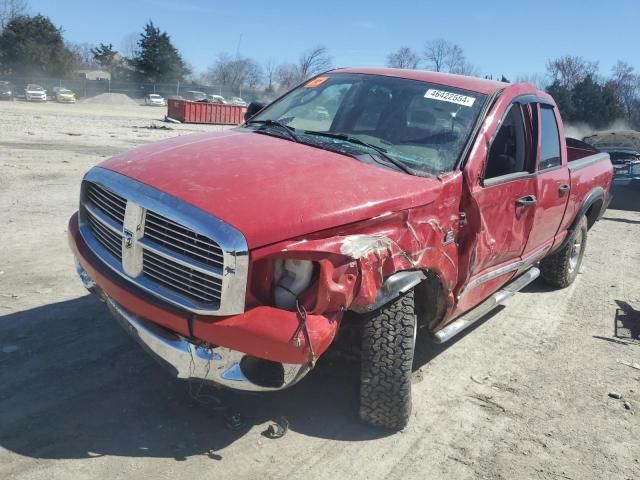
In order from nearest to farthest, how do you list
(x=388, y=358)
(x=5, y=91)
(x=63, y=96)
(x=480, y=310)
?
(x=388, y=358) → (x=480, y=310) → (x=5, y=91) → (x=63, y=96)

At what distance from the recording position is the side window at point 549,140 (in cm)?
488

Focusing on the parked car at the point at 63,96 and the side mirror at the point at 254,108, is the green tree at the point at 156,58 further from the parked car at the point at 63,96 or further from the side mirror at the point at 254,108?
the side mirror at the point at 254,108

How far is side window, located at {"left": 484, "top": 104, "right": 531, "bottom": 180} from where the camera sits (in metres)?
4.14

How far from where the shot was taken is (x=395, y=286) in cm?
304

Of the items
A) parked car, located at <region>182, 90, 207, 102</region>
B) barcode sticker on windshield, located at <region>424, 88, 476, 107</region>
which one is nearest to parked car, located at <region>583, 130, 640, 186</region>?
barcode sticker on windshield, located at <region>424, 88, 476, 107</region>

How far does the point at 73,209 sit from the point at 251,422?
224 inches

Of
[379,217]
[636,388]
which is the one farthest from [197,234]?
[636,388]

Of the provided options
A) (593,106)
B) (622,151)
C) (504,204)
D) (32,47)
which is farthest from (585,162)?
(32,47)

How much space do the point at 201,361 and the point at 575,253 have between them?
5.27 m

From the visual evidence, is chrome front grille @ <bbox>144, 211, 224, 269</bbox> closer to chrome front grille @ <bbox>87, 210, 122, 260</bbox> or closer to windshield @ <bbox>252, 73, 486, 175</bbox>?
chrome front grille @ <bbox>87, 210, 122, 260</bbox>

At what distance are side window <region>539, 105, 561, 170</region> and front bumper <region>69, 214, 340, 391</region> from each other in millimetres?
2924

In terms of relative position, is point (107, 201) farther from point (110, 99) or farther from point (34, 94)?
point (110, 99)

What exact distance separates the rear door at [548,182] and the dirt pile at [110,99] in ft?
202

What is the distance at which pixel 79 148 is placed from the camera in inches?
649
